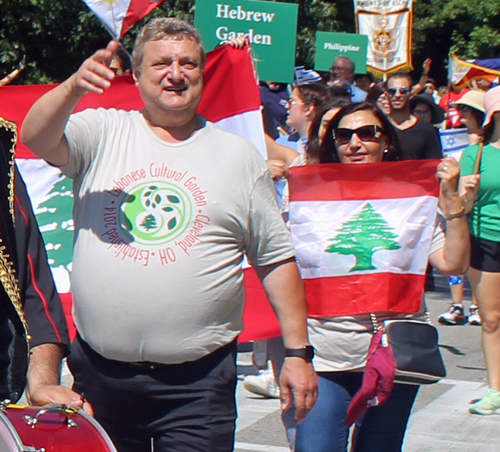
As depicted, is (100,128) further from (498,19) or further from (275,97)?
(498,19)

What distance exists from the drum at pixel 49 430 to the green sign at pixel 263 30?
564cm

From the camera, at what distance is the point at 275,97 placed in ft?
33.4

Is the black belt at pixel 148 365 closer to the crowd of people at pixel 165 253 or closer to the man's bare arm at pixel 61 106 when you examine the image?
the crowd of people at pixel 165 253

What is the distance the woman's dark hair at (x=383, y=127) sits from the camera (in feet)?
13.9

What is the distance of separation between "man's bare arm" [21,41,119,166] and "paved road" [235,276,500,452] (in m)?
2.80

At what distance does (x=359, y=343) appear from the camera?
12.6ft

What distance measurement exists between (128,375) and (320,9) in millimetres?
24001

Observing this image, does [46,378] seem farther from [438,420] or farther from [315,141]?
[438,420]

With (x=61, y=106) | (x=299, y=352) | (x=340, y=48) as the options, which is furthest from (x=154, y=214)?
(x=340, y=48)

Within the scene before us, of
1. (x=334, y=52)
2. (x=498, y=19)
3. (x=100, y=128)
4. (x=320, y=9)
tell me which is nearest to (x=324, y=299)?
(x=100, y=128)

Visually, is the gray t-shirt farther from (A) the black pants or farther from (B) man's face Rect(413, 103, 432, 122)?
(B) man's face Rect(413, 103, 432, 122)

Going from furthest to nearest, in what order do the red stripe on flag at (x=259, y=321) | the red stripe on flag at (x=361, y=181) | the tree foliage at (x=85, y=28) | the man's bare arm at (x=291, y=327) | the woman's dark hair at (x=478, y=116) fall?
the tree foliage at (x=85, y=28) < the woman's dark hair at (x=478, y=116) < the red stripe on flag at (x=259, y=321) < the red stripe on flag at (x=361, y=181) < the man's bare arm at (x=291, y=327)

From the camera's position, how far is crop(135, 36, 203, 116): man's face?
317 centimetres

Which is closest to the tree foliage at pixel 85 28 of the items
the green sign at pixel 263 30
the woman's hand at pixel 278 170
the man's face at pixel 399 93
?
the man's face at pixel 399 93
